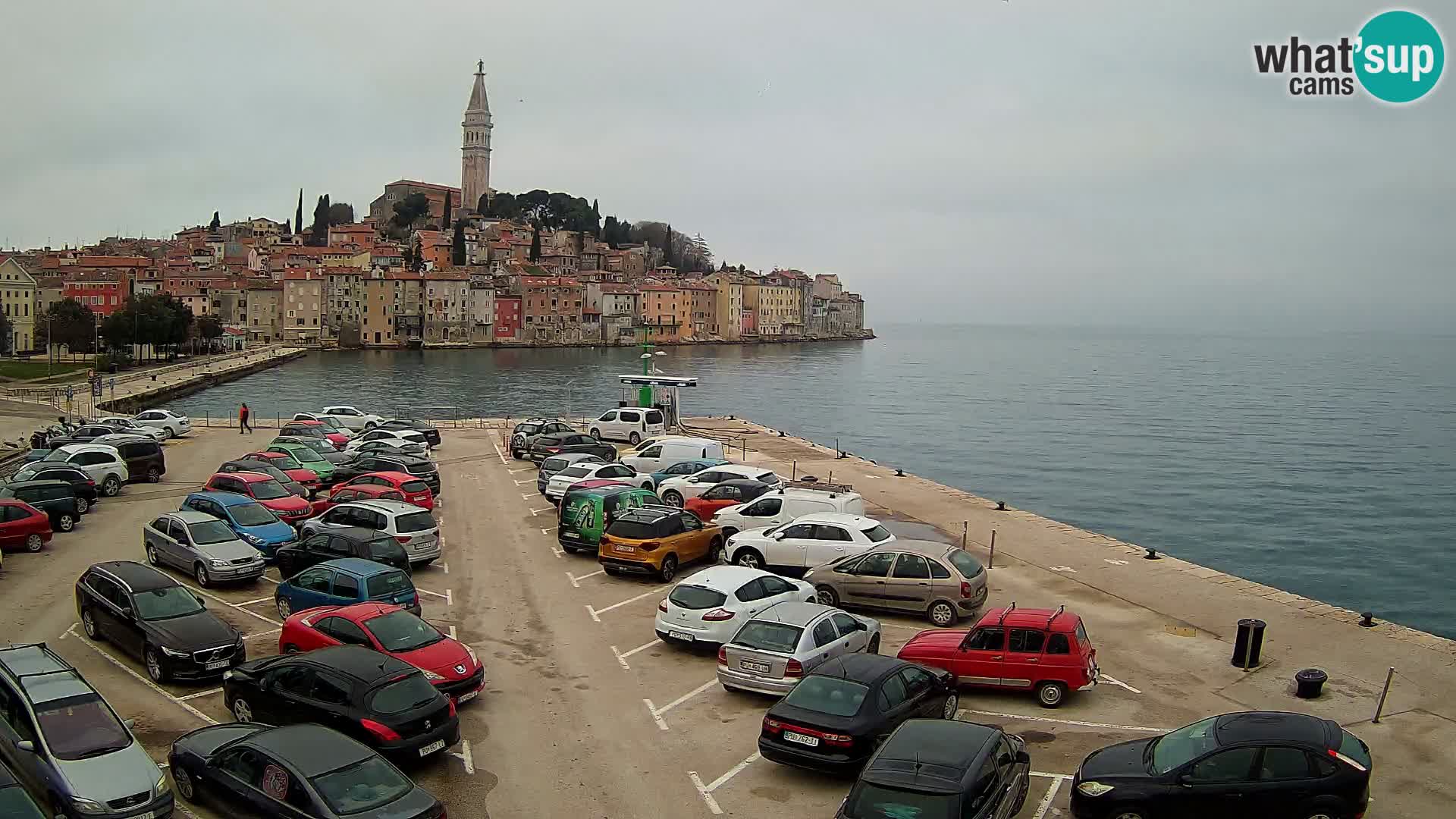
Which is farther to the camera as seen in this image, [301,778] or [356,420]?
[356,420]

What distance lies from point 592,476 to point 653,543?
23.7 feet

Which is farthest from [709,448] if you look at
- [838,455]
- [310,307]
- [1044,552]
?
[310,307]

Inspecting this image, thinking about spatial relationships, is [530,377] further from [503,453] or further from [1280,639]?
[1280,639]

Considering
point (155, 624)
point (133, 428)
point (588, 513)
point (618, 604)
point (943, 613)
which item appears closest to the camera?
point (155, 624)

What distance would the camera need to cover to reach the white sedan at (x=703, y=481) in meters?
23.2

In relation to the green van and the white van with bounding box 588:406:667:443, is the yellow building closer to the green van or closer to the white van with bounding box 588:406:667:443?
the white van with bounding box 588:406:667:443

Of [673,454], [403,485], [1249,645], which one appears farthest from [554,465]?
[1249,645]

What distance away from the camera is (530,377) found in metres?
108

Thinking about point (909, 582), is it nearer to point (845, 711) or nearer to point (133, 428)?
point (845, 711)

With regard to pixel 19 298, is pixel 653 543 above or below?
below

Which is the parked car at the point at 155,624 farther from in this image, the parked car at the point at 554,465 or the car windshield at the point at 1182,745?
the parked car at the point at 554,465

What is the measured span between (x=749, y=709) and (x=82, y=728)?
20.1ft

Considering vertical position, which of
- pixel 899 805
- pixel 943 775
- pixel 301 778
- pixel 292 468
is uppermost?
pixel 943 775

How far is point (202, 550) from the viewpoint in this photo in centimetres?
1659
